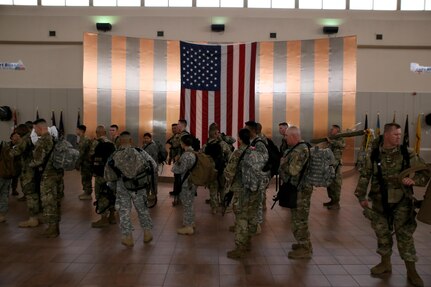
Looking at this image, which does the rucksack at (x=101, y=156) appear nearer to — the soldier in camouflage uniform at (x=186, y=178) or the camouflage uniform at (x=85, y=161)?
the soldier in camouflage uniform at (x=186, y=178)

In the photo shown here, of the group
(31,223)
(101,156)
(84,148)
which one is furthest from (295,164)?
(84,148)

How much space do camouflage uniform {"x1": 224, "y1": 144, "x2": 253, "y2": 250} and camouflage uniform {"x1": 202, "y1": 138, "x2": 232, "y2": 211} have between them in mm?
2208

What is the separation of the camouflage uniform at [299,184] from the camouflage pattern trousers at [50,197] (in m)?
3.24

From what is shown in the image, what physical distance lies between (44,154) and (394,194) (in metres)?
4.46

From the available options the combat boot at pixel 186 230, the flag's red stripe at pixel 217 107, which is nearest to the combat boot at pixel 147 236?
the combat boot at pixel 186 230

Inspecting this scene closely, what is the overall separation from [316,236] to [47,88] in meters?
13.5

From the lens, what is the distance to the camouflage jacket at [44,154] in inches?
209

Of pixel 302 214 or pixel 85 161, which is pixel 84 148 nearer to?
pixel 85 161

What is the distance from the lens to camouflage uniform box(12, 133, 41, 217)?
5.84 meters

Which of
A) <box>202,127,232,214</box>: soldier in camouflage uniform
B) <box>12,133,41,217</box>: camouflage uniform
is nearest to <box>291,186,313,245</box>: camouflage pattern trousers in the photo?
<box>202,127,232,214</box>: soldier in camouflage uniform

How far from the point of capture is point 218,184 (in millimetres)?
7113

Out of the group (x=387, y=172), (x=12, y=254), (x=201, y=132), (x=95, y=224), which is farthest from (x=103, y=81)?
(x=387, y=172)

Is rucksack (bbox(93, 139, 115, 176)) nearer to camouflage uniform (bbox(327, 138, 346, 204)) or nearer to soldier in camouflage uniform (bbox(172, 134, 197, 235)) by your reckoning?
soldier in camouflage uniform (bbox(172, 134, 197, 235))

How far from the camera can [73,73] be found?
15602 millimetres
